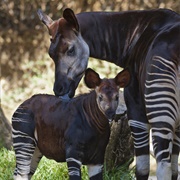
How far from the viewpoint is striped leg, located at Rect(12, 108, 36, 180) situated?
15.8 ft

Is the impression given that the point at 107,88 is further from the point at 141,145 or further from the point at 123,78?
the point at 141,145

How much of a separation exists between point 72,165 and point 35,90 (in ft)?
23.0

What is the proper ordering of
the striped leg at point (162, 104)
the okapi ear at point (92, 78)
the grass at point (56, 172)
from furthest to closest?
1. the grass at point (56, 172)
2. the okapi ear at point (92, 78)
3. the striped leg at point (162, 104)

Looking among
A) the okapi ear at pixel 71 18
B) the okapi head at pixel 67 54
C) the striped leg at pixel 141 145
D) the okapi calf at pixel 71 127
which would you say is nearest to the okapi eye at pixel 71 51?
the okapi head at pixel 67 54

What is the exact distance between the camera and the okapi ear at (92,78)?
14.6 feet

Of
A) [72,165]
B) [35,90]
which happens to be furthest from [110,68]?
[72,165]

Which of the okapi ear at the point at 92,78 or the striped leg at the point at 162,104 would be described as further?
the okapi ear at the point at 92,78

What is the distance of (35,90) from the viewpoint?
450 inches

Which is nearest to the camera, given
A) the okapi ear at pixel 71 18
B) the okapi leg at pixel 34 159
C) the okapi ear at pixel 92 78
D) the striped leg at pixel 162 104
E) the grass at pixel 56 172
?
the striped leg at pixel 162 104

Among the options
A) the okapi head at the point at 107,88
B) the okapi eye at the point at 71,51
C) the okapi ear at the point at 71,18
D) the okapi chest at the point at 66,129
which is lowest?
the okapi chest at the point at 66,129

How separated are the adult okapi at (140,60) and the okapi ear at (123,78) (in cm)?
12

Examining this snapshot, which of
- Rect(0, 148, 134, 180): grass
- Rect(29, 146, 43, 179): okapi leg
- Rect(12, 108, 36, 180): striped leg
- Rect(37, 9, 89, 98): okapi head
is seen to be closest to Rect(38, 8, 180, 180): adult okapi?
Rect(37, 9, 89, 98): okapi head

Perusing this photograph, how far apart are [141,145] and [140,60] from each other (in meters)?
0.70

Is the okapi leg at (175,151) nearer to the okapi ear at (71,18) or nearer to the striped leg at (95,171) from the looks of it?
the striped leg at (95,171)
